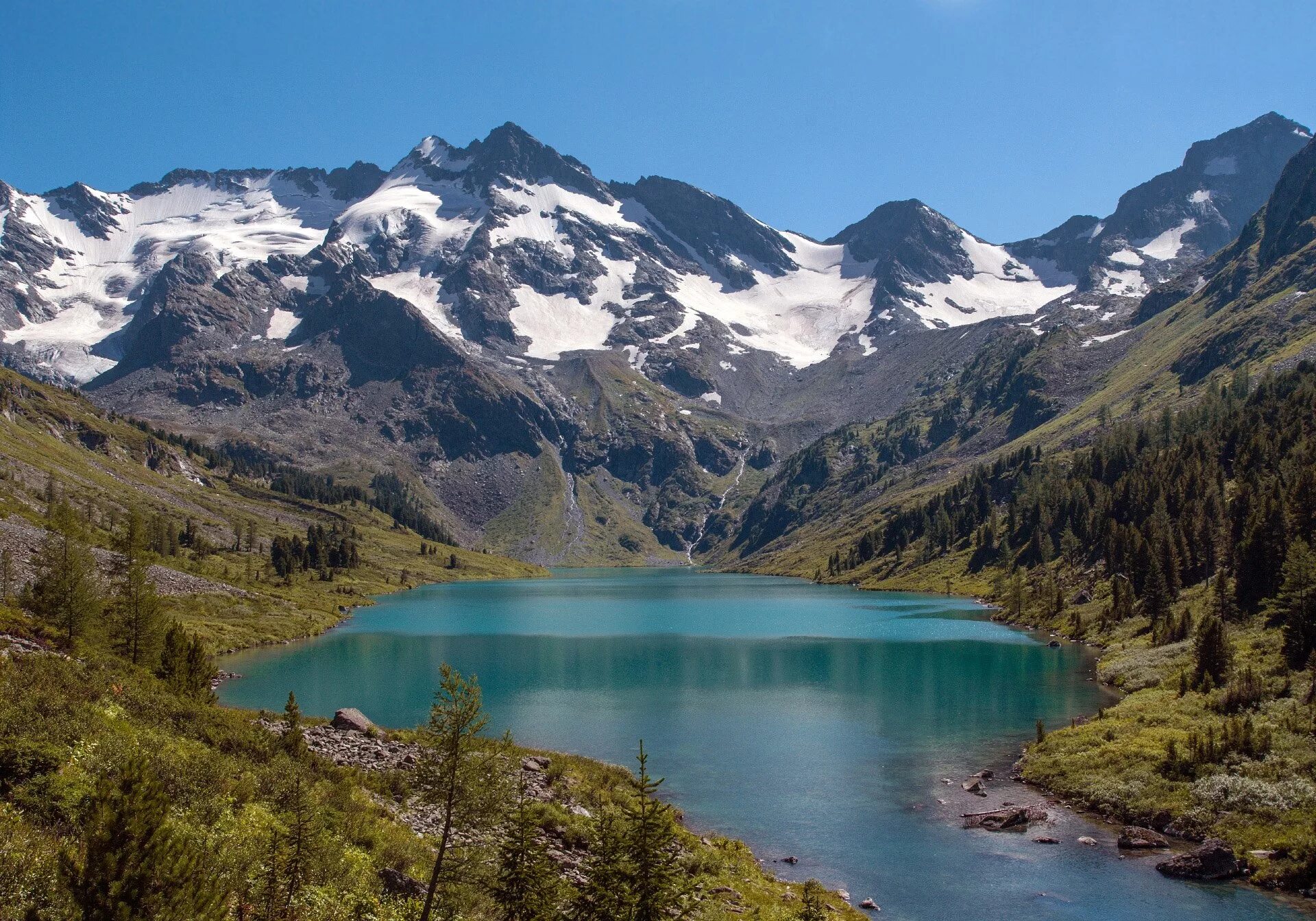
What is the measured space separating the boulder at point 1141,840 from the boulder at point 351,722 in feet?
130

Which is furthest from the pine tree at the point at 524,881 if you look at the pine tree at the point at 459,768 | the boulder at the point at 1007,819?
the boulder at the point at 1007,819

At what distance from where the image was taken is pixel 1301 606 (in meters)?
56.1

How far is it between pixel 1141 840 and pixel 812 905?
2364 cm

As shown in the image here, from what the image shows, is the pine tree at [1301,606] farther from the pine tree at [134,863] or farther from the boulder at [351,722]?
the pine tree at [134,863]

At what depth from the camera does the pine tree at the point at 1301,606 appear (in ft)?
180

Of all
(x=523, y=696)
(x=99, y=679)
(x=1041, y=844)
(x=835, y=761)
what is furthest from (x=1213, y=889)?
(x=523, y=696)

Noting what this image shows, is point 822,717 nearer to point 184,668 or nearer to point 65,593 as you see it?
point 184,668

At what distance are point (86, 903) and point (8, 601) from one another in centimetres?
7719

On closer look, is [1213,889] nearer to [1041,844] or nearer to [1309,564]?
[1041,844]

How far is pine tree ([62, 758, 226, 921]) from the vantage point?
13.1 metres

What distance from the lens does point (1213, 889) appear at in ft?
114

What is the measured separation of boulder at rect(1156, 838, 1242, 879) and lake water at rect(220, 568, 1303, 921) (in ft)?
2.58

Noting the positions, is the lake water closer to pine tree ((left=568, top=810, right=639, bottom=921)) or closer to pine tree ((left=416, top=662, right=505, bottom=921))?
pine tree ((left=416, top=662, right=505, bottom=921))

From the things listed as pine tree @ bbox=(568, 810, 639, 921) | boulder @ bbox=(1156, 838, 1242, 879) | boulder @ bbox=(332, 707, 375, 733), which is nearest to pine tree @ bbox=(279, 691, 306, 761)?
boulder @ bbox=(332, 707, 375, 733)
